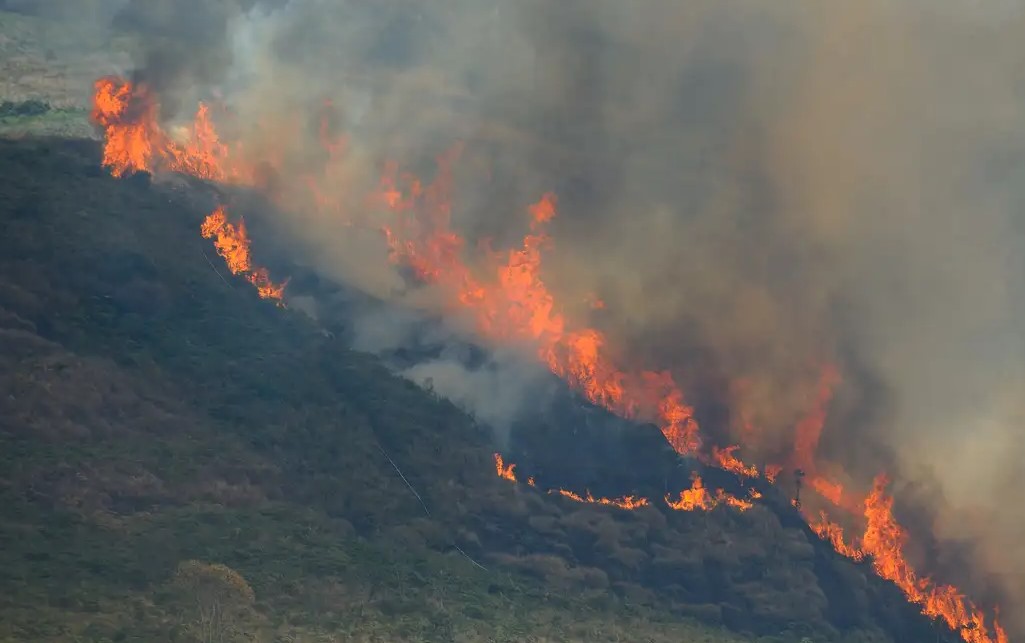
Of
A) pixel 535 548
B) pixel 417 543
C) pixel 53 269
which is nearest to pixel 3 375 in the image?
pixel 53 269

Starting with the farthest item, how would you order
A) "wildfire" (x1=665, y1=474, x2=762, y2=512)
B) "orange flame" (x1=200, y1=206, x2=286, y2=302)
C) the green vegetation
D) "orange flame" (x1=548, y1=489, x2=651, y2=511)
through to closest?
the green vegetation < "orange flame" (x1=200, y1=206, x2=286, y2=302) < "wildfire" (x1=665, y1=474, x2=762, y2=512) < "orange flame" (x1=548, y1=489, x2=651, y2=511)

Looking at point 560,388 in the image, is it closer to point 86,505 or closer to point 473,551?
point 473,551

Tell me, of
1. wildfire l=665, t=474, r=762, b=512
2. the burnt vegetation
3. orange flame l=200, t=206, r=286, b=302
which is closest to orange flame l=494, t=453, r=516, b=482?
the burnt vegetation

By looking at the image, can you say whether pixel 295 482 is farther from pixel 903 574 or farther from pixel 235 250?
pixel 903 574

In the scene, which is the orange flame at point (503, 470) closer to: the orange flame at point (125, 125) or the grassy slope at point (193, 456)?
the grassy slope at point (193, 456)

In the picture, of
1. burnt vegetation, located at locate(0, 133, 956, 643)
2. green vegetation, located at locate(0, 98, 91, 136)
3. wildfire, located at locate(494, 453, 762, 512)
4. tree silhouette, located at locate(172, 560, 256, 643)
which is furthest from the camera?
green vegetation, located at locate(0, 98, 91, 136)

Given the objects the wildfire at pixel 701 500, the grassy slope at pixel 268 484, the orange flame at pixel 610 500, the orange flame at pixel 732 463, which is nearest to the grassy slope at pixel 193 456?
the grassy slope at pixel 268 484

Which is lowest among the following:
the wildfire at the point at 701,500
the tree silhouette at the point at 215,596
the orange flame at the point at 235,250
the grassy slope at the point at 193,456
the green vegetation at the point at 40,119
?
the tree silhouette at the point at 215,596

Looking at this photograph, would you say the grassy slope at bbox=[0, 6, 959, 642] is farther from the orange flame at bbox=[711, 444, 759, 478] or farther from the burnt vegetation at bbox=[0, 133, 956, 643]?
the orange flame at bbox=[711, 444, 759, 478]
